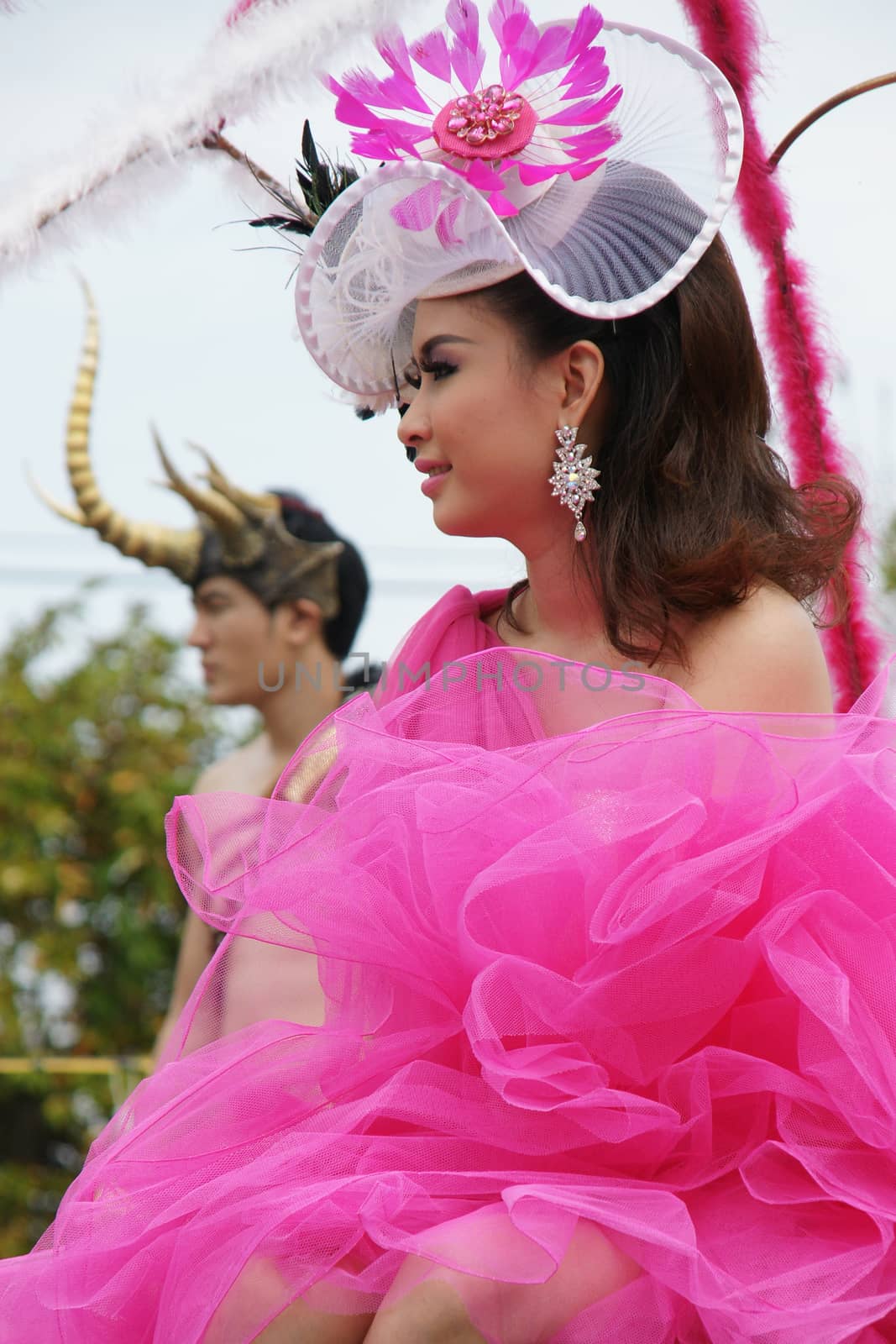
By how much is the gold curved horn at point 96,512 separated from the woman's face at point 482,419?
1.84 m

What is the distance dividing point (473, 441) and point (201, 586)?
1887 millimetres

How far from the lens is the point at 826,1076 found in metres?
1.46

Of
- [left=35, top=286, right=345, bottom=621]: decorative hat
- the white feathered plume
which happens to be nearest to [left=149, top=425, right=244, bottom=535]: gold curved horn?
[left=35, top=286, right=345, bottom=621]: decorative hat

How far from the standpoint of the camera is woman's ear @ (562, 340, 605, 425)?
2027 mm

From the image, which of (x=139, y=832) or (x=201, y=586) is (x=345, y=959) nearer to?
(x=201, y=586)

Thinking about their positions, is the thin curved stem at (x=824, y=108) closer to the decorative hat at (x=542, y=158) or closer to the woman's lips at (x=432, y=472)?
the decorative hat at (x=542, y=158)

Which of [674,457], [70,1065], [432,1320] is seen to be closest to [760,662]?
[674,457]

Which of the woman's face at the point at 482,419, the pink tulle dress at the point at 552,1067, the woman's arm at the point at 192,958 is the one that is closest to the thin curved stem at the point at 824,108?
the woman's face at the point at 482,419

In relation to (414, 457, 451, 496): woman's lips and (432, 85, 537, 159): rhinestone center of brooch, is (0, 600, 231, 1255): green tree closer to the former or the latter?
(414, 457, 451, 496): woman's lips

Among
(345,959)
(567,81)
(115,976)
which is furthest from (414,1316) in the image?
(115,976)

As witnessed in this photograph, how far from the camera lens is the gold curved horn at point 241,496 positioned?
384 cm

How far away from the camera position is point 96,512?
3.79 meters

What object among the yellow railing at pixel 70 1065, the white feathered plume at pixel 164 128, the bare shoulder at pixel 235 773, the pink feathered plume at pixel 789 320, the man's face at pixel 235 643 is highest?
the white feathered plume at pixel 164 128

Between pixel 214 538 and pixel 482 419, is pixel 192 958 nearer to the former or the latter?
pixel 214 538
